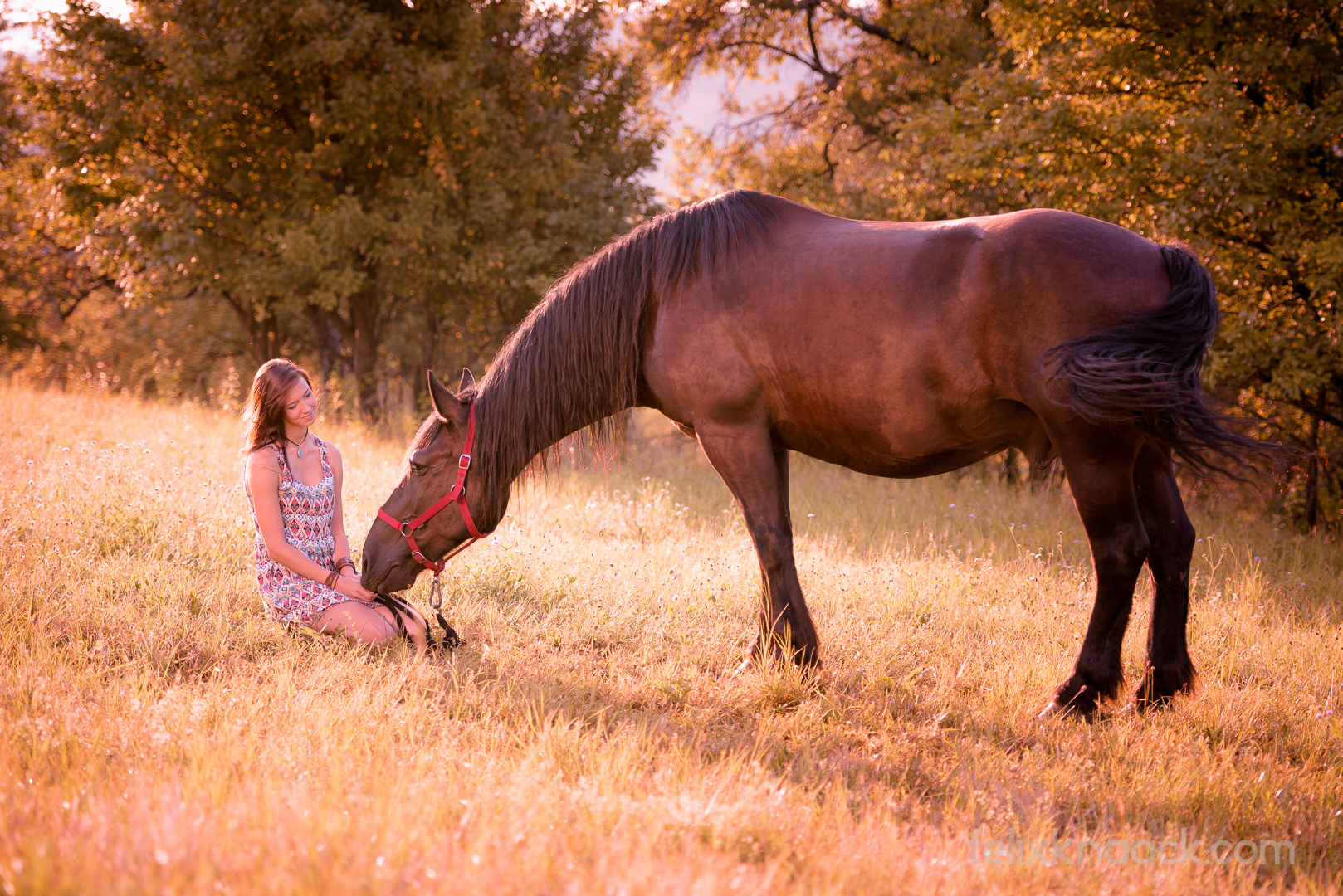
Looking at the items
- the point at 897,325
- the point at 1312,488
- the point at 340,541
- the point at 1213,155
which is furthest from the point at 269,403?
the point at 1312,488

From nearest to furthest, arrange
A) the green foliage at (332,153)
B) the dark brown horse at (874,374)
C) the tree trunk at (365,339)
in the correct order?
the dark brown horse at (874,374) → the green foliage at (332,153) → the tree trunk at (365,339)

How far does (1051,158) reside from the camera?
7715mm

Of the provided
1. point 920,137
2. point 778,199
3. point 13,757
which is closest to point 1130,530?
point 778,199

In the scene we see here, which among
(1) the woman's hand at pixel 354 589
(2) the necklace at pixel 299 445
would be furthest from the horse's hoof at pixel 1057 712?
(2) the necklace at pixel 299 445

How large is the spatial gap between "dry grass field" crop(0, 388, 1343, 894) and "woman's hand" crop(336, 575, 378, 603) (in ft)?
0.93

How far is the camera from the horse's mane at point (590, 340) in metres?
3.98

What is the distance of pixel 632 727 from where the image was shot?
3.23m

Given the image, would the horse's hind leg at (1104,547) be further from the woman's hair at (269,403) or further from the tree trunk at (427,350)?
the tree trunk at (427,350)

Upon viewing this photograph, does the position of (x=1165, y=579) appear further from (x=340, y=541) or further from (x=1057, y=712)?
(x=340, y=541)

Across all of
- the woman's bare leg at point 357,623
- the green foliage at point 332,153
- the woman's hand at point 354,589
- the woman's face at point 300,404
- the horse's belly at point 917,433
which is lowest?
the woman's bare leg at point 357,623

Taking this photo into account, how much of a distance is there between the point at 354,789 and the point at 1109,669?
3249 millimetres

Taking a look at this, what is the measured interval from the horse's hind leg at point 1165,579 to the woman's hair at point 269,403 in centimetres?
434

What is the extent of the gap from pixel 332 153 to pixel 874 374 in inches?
449

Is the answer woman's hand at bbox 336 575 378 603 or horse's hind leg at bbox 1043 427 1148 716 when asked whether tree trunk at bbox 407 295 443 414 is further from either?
horse's hind leg at bbox 1043 427 1148 716
